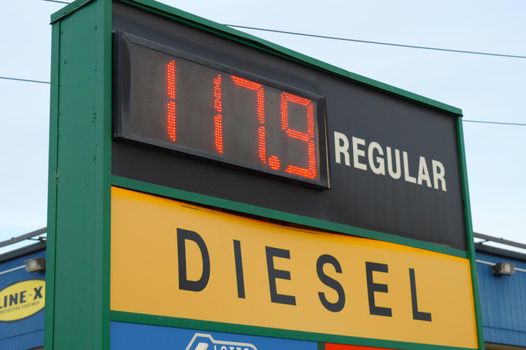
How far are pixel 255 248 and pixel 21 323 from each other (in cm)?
1589

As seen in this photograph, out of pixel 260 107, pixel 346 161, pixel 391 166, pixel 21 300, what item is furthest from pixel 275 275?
pixel 21 300

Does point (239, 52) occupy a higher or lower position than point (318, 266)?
higher

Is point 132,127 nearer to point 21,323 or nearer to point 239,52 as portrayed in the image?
point 239,52

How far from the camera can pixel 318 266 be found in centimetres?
778

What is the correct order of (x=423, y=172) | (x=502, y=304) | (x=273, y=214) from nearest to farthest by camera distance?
1. (x=273, y=214)
2. (x=423, y=172)
3. (x=502, y=304)

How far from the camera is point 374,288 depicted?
26.8 feet

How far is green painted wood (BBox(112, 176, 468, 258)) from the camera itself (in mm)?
6723

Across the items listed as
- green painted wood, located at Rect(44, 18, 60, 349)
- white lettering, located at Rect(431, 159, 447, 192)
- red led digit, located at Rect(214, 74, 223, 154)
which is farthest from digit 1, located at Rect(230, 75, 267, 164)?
white lettering, located at Rect(431, 159, 447, 192)

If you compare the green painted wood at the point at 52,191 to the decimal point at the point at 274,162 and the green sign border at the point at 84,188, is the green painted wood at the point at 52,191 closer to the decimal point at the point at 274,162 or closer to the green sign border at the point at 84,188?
the green sign border at the point at 84,188

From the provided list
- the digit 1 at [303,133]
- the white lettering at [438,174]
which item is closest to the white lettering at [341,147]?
the digit 1 at [303,133]

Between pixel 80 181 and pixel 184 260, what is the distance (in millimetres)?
844

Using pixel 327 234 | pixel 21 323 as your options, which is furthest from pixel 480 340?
pixel 21 323

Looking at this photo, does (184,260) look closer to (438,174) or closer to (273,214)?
(273,214)

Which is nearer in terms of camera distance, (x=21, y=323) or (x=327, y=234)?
(x=327, y=234)
